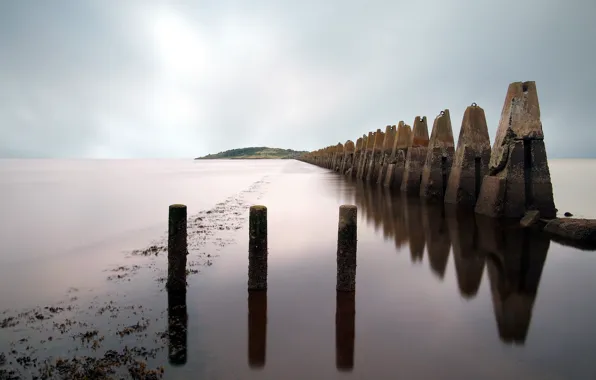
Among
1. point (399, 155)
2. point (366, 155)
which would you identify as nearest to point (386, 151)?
point (399, 155)

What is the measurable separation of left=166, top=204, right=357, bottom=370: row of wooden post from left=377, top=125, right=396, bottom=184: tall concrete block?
647 inches

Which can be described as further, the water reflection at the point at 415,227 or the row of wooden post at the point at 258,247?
the water reflection at the point at 415,227

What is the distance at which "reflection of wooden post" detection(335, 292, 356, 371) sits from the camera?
375cm

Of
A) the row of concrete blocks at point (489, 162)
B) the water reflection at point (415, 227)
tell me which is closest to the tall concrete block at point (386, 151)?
the row of concrete blocks at point (489, 162)

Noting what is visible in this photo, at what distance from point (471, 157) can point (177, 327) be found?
1035 cm

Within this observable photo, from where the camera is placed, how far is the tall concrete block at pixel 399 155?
18.5m

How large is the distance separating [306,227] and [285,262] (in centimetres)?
351

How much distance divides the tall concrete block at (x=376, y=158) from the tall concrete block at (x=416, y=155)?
18.3 feet

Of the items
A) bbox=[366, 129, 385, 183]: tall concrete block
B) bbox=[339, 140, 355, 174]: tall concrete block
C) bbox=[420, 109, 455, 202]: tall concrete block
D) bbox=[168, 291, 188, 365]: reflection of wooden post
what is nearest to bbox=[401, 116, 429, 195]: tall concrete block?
bbox=[420, 109, 455, 202]: tall concrete block

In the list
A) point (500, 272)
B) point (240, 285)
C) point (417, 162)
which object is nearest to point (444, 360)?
point (240, 285)

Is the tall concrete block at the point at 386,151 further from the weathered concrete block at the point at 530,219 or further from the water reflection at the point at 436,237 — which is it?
the weathered concrete block at the point at 530,219

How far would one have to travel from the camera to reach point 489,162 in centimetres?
1111

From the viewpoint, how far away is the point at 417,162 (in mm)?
16531

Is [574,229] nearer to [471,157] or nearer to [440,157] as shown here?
[471,157]
